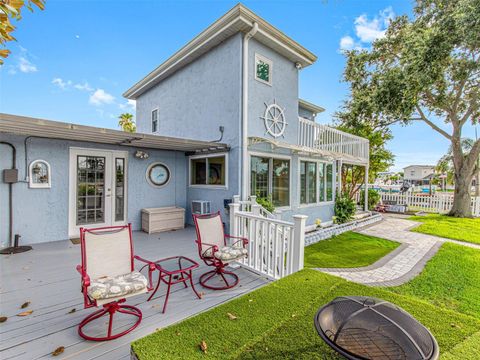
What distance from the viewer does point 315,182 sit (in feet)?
31.4

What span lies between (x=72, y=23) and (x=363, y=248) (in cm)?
1227

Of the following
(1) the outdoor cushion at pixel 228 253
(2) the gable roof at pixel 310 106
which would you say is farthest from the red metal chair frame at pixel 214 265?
(2) the gable roof at pixel 310 106

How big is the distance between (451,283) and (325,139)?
6.29 metres

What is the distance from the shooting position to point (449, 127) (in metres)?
13.6

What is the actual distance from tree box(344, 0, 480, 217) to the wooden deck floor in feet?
34.1

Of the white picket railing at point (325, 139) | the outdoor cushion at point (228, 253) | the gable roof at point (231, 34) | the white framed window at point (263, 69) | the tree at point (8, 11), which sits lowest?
the outdoor cushion at point (228, 253)

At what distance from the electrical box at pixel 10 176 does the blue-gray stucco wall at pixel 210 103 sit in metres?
4.64

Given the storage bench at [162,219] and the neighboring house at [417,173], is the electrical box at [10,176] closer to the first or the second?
the storage bench at [162,219]

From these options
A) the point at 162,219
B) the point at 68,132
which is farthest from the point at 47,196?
the point at 162,219

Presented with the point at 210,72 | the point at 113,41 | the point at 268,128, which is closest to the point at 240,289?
the point at 268,128

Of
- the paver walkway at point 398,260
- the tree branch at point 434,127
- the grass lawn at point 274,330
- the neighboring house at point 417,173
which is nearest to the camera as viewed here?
the grass lawn at point 274,330

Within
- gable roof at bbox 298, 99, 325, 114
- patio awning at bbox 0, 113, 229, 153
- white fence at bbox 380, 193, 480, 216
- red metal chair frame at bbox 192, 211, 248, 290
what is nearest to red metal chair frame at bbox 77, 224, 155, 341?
red metal chair frame at bbox 192, 211, 248, 290

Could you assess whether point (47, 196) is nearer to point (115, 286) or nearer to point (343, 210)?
point (115, 286)

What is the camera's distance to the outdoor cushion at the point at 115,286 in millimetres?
2376
